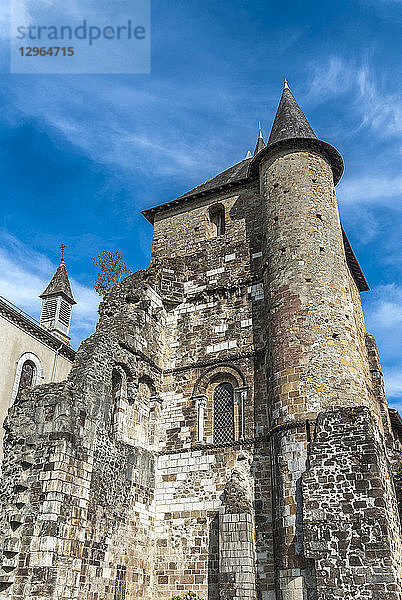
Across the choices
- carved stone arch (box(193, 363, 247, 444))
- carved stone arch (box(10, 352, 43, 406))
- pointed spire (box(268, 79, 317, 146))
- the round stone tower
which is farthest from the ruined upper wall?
carved stone arch (box(10, 352, 43, 406))

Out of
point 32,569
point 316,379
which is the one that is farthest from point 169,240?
point 32,569

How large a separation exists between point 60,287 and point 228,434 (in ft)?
65.7

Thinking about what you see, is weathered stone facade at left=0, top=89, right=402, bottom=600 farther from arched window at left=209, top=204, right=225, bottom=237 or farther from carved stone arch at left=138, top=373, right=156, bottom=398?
arched window at left=209, top=204, right=225, bottom=237

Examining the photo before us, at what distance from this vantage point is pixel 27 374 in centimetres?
2278

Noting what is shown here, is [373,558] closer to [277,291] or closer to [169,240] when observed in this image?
[277,291]

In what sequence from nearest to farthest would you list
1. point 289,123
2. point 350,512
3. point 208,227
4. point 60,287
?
1. point 350,512
2. point 289,123
3. point 208,227
4. point 60,287

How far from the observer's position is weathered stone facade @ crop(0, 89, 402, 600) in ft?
32.4

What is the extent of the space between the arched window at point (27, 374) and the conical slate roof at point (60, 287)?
7808 millimetres

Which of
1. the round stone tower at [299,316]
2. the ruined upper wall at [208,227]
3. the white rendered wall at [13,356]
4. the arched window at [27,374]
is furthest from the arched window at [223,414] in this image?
the arched window at [27,374]

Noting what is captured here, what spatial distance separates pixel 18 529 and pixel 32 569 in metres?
0.82

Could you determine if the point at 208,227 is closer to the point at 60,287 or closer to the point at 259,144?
the point at 259,144

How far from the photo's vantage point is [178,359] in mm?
14867

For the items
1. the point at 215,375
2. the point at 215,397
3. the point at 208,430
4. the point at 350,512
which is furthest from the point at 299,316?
the point at 350,512

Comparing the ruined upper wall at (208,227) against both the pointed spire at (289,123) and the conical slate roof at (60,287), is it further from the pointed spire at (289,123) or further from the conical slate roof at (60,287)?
the conical slate roof at (60,287)
